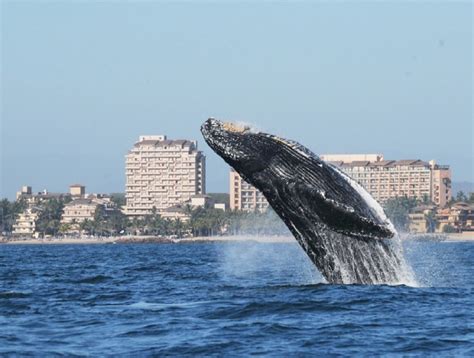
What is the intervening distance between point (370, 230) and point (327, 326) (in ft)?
4.05

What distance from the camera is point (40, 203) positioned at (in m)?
180

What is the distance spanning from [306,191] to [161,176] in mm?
179986

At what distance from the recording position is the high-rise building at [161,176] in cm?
19088

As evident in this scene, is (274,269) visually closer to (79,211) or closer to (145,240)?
(145,240)

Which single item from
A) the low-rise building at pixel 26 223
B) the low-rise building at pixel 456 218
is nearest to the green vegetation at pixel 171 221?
the low-rise building at pixel 26 223

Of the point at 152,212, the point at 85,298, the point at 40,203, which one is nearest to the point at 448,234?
the point at 152,212

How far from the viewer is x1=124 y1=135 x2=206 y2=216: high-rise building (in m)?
191

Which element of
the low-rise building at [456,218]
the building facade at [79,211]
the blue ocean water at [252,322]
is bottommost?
the blue ocean water at [252,322]

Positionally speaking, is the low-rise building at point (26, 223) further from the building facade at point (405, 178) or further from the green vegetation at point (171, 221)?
the building facade at point (405, 178)

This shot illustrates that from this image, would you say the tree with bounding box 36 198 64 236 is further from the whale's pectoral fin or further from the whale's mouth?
the whale's pectoral fin

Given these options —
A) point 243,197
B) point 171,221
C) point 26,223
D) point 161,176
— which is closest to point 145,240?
point 171,221

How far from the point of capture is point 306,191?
44.1 ft

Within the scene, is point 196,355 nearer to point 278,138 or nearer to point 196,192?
point 278,138

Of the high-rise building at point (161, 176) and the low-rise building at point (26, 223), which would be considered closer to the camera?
the low-rise building at point (26, 223)
